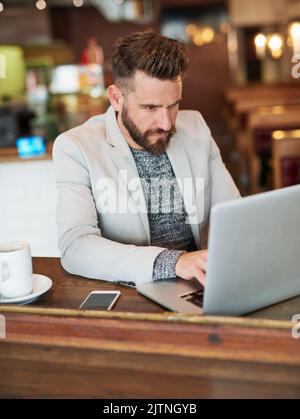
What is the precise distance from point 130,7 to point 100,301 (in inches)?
349

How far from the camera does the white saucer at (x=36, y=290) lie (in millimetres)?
1250

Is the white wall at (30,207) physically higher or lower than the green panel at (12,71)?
lower

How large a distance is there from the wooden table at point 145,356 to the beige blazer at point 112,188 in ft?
1.26

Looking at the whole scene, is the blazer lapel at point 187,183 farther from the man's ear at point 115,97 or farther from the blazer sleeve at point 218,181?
the man's ear at point 115,97

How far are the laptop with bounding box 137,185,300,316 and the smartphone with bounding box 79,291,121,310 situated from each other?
13cm

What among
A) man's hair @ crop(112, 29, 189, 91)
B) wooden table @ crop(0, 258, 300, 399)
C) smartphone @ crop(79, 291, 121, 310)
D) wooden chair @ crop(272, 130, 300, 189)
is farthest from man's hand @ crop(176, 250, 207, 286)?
wooden chair @ crop(272, 130, 300, 189)

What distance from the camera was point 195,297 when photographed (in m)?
1.25

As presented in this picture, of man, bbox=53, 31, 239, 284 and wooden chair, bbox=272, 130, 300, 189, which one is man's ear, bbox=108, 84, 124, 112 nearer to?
man, bbox=53, 31, 239, 284

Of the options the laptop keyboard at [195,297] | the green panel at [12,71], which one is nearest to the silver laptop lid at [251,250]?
the laptop keyboard at [195,297]

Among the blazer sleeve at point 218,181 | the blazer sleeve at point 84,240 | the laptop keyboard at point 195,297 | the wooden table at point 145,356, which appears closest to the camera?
the wooden table at point 145,356

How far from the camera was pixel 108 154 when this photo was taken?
5.76ft

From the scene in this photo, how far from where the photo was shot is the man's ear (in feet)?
5.79

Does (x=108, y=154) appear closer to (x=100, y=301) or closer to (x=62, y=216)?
(x=62, y=216)
